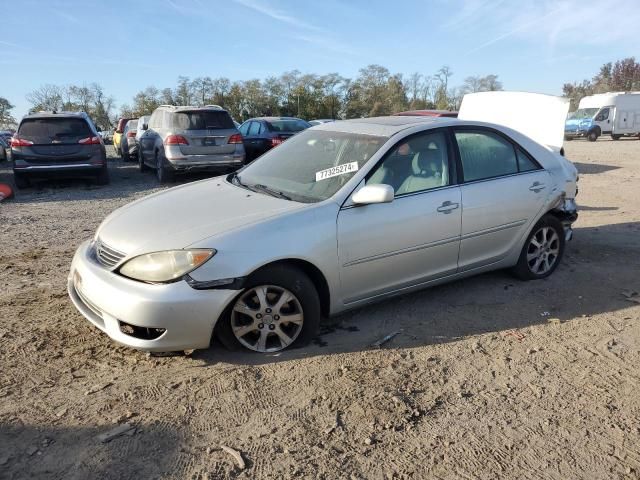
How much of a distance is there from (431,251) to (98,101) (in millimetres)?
71278

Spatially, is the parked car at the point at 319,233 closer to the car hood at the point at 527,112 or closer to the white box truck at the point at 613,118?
the car hood at the point at 527,112

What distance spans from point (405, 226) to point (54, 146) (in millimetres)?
9442

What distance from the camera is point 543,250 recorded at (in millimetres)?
5066

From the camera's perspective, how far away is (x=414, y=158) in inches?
165

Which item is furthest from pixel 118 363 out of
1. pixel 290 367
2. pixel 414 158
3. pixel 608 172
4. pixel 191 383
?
pixel 608 172

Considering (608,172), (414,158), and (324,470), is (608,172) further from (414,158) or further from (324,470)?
(324,470)

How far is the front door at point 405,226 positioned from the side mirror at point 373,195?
84mm

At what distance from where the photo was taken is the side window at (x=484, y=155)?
4.45 meters

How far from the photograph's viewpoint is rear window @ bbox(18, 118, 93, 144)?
10719 mm

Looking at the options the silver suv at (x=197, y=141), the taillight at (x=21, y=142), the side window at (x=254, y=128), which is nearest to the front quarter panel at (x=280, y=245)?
the silver suv at (x=197, y=141)

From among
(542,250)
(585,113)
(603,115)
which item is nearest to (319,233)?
(542,250)

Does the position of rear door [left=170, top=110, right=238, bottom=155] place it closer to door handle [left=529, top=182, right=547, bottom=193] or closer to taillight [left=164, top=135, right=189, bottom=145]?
taillight [left=164, top=135, right=189, bottom=145]

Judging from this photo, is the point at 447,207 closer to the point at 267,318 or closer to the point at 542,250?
the point at 542,250

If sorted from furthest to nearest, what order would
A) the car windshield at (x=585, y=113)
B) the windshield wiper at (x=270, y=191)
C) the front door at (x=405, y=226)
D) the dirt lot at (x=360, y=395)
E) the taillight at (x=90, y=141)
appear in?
the car windshield at (x=585, y=113) < the taillight at (x=90, y=141) < the windshield wiper at (x=270, y=191) < the front door at (x=405, y=226) < the dirt lot at (x=360, y=395)
